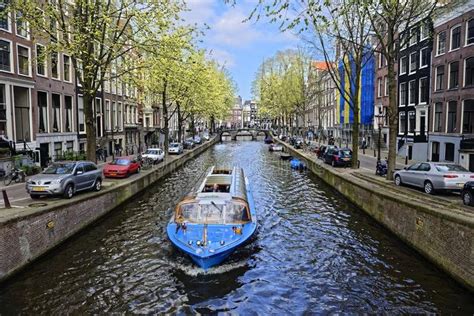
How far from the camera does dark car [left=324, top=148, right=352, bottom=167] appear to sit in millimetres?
31344

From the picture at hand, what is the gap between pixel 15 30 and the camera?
26.7 meters

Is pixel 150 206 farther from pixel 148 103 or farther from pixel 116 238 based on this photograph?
pixel 148 103

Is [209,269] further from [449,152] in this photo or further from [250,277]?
[449,152]

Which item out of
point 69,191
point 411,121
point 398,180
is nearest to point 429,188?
point 398,180

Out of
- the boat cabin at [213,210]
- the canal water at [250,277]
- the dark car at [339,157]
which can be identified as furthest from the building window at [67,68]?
the boat cabin at [213,210]

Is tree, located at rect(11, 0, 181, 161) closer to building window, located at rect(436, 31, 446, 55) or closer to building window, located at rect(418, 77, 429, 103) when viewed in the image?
building window, located at rect(436, 31, 446, 55)

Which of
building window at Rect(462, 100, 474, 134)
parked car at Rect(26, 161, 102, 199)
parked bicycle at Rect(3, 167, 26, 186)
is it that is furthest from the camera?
building window at Rect(462, 100, 474, 134)

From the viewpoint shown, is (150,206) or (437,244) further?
(150,206)

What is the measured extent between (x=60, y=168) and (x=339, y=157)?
2208 centimetres


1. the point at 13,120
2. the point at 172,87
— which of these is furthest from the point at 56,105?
the point at 172,87

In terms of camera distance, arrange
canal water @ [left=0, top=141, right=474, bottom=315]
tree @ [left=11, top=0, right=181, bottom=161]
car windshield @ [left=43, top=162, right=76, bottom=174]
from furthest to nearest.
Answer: tree @ [left=11, top=0, right=181, bottom=161], car windshield @ [left=43, top=162, right=76, bottom=174], canal water @ [left=0, top=141, right=474, bottom=315]

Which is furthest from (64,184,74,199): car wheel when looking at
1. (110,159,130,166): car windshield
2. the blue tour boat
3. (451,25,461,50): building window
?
(451,25,461,50): building window

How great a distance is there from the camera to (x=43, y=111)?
30984 mm

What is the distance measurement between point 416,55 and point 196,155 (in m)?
30.4
